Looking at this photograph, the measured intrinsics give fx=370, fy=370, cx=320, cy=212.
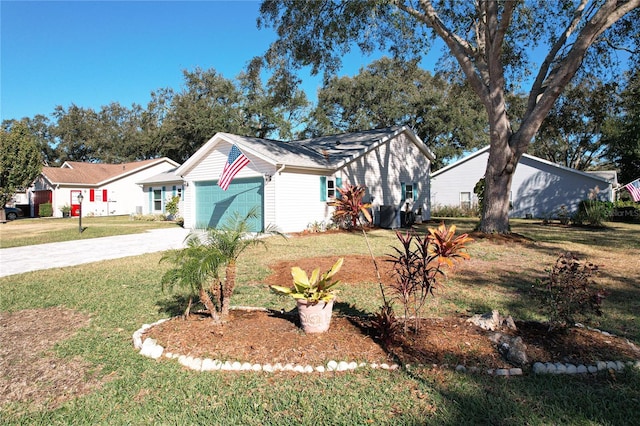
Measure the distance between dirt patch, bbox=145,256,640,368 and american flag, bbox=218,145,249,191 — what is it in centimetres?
1042

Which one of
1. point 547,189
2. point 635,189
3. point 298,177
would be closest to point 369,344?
point 298,177

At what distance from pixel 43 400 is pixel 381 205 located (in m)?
15.9

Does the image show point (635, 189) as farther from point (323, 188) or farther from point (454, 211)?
point (323, 188)

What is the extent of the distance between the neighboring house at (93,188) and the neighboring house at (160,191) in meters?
3.02

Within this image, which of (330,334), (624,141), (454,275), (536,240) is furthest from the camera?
(624,141)

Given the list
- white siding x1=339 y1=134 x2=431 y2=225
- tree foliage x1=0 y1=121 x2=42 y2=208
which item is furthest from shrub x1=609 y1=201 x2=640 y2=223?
tree foliage x1=0 y1=121 x2=42 y2=208

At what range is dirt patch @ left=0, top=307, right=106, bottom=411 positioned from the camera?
3131mm

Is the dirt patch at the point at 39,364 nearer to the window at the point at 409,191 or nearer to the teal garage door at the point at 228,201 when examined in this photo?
the teal garage door at the point at 228,201

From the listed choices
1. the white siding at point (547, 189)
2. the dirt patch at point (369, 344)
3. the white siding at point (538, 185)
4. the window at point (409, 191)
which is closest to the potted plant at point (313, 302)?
the dirt patch at point (369, 344)

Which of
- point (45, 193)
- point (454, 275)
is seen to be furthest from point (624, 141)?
point (45, 193)

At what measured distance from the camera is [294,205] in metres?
14.6

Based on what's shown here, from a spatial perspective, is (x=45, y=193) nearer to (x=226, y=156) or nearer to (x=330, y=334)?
(x=226, y=156)

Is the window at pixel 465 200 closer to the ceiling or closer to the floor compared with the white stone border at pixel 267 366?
closer to the ceiling

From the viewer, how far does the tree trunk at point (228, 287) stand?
413 cm
